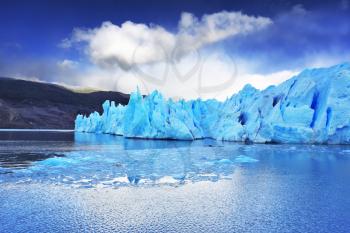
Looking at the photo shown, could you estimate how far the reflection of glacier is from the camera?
2750cm

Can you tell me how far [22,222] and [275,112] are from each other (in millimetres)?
26084

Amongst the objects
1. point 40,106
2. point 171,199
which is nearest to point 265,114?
point 171,199

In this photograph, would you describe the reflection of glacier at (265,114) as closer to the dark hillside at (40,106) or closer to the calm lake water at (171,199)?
the calm lake water at (171,199)

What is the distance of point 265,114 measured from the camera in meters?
31.3

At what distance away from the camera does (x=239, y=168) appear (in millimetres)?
13633

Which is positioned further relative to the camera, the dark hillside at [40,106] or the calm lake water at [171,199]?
the dark hillside at [40,106]

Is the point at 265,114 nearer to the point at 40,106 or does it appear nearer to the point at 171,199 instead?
the point at 171,199

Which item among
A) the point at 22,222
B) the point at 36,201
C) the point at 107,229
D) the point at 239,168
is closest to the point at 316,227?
the point at 107,229

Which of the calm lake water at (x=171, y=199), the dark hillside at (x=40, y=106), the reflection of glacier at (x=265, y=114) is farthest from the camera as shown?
the dark hillside at (x=40, y=106)

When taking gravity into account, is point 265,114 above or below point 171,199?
above

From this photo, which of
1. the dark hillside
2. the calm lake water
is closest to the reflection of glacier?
the calm lake water

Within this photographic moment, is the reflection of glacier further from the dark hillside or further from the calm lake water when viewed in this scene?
the dark hillside

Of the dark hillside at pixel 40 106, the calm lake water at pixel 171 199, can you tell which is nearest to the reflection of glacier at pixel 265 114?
the calm lake water at pixel 171 199

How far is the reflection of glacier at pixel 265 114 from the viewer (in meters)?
27.5
